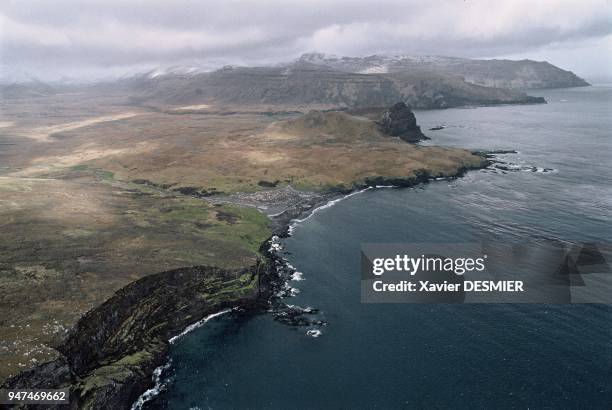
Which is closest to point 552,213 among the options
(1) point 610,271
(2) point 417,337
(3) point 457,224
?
(3) point 457,224

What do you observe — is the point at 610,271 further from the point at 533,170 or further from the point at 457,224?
the point at 533,170

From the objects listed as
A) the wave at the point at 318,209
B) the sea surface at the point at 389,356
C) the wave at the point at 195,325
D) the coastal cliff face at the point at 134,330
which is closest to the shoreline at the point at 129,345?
the wave at the point at 195,325

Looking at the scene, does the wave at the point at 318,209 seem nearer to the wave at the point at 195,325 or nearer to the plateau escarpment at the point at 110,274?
the plateau escarpment at the point at 110,274

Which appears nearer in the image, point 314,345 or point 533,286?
point 314,345

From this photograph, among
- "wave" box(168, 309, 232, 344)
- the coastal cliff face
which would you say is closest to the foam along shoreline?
"wave" box(168, 309, 232, 344)

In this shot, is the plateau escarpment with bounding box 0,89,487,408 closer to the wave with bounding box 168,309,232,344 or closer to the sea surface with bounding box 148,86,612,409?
the wave with bounding box 168,309,232,344

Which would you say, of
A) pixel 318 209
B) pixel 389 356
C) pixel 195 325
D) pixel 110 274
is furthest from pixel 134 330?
pixel 318 209
